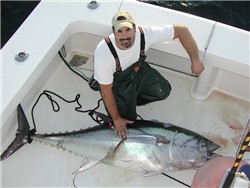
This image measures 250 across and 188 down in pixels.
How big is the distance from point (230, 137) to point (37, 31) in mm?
1735

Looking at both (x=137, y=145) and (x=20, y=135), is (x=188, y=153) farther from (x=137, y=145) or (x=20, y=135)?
(x=20, y=135)

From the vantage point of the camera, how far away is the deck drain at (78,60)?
3.58 meters

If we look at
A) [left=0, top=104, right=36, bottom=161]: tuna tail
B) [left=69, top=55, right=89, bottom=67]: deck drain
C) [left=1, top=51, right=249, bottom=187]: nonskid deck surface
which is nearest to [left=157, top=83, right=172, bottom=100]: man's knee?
[left=1, top=51, right=249, bottom=187]: nonskid deck surface

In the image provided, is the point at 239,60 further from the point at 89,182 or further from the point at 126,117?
the point at 89,182

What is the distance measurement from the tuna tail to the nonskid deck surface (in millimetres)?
89

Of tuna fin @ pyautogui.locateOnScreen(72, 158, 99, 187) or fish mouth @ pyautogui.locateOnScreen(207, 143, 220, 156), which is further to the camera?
tuna fin @ pyautogui.locateOnScreen(72, 158, 99, 187)

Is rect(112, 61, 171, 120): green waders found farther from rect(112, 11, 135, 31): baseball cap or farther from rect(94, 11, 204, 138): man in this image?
rect(112, 11, 135, 31): baseball cap

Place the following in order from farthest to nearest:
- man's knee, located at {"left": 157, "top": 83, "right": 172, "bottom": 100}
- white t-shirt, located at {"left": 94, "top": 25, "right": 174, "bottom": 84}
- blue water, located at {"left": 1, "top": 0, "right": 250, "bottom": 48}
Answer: blue water, located at {"left": 1, "top": 0, "right": 250, "bottom": 48}, man's knee, located at {"left": 157, "top": 83, "right": 172, "bottom": 100}, white t-shirt, located at {"left": 94, "top": 25, "right": 174, "bottom": 84}

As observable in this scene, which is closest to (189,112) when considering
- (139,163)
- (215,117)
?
(215,117)

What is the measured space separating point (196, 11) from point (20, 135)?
2832 mm

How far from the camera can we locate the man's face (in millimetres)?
2523

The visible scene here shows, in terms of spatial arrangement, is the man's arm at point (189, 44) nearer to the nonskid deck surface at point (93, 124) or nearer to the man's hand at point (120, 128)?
the nonskid deck surface at point (93, 124)

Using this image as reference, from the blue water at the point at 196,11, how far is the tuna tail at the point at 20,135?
2.01 meters

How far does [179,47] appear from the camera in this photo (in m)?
2.94
